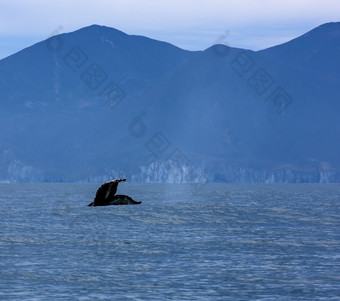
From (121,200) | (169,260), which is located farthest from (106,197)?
(169,260)

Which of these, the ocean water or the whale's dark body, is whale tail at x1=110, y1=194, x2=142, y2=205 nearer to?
the whale's dark body

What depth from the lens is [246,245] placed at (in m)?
64.0

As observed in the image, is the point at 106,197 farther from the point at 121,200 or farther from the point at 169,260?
the point at 169,260

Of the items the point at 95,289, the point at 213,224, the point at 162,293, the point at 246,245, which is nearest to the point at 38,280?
the point at 95,289

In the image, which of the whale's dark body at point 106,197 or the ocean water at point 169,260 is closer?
the ocean water at point 169,260

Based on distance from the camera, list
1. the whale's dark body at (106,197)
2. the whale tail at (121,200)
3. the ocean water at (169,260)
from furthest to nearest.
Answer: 1. the whale tail at (121,200)
2. the whale's dark body at (106,197)
3. the ocean water at (169,260)

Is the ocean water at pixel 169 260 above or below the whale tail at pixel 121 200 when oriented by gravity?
below

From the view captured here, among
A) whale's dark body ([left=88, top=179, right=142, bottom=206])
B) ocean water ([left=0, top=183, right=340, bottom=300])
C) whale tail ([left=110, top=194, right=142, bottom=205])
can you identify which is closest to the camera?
ocean water ([left=0, top=183, right=340, bottom=300])

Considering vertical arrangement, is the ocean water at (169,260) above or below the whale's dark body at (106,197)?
below

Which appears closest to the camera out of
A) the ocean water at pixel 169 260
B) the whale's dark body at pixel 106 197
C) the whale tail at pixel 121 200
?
the ocean water at pixel 169 260

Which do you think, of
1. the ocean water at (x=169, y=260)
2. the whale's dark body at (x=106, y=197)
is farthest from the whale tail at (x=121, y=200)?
the ocean water at (x=169, y=260)

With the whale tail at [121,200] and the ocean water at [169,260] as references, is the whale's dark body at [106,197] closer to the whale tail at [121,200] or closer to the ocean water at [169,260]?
the whale tail at [121,200]

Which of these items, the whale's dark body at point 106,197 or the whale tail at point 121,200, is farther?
the whale tail at point 121,200

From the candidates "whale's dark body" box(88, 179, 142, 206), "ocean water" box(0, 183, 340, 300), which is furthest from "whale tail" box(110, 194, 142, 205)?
"ocean water" box(0, 183, 340, 300)
